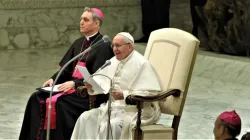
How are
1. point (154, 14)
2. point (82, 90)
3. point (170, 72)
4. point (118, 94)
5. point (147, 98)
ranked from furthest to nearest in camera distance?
point (154, 14), point (82, 90), point (170, 72), point (118, 94), point (147, 98)

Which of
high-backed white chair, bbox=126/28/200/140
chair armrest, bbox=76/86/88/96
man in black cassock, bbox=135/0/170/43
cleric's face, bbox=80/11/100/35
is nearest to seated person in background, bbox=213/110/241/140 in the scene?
high-backed white chair, bbox=126/28/200/140

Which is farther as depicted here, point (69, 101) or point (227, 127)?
point (69, 101)

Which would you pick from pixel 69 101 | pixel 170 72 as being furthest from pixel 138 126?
pixel 69 101

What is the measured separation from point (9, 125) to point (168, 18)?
5.66 meters

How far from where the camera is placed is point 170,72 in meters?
5.78

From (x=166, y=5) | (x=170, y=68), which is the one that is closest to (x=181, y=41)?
(x=170, y=68)

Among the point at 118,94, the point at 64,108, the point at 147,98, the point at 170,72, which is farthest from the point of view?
the point at 64,108

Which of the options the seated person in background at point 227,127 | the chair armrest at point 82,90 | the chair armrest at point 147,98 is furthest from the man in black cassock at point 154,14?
the seated person in background at point 227,127

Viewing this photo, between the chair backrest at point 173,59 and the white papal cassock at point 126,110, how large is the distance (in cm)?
12

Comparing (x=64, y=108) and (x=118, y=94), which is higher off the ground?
(x=118, y=94)

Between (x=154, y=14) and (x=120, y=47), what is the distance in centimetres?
675

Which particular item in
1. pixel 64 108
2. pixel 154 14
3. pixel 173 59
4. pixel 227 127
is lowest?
pixel 154 14

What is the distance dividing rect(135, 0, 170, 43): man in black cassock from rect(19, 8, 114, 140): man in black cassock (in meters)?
5.94

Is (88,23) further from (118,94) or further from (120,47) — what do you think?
(118,94)
